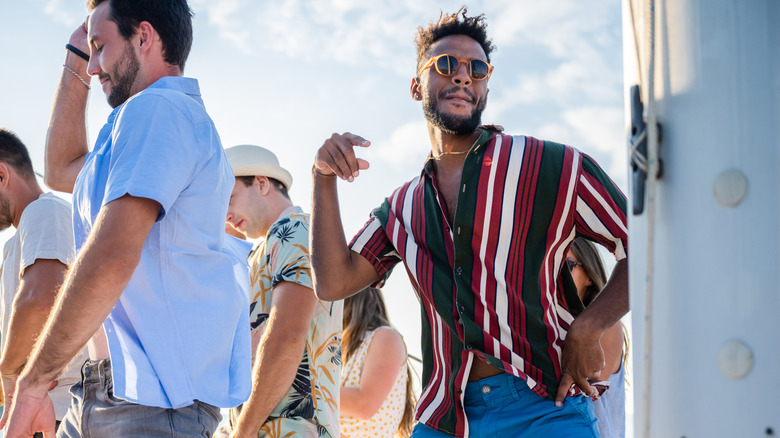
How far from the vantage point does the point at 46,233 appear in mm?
3531

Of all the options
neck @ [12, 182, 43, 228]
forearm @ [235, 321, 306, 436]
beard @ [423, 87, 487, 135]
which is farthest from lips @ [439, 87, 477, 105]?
neck @ [12, 182, 43, 228]

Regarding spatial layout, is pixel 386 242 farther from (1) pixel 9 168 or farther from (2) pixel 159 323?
(1) pixel 9 168

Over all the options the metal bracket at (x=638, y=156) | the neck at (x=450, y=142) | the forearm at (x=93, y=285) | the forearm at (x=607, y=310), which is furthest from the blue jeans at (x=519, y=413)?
the metal bracket at (x=638, y=156)

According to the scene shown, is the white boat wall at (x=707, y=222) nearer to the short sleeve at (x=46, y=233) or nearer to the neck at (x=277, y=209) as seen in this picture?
the short sleeve at (x=46, y=233)

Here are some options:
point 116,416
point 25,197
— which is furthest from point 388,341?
point 116,416

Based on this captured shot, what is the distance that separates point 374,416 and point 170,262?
3.34 meters

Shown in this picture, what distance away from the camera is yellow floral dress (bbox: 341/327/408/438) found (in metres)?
5.47

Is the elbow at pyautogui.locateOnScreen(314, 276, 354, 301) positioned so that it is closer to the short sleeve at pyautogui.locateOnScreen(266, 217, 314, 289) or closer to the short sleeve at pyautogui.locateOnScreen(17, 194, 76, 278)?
the short sleeve at pyautogui.locateOnScreen(266, 217, 314, 289)

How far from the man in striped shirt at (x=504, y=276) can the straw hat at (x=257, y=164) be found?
4.12 ft

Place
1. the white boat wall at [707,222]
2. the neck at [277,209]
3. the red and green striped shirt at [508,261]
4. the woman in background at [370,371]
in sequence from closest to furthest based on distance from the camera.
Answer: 1. the white boat wall at [707,222]
2. the red and green striped shirt at [508,261]
3. the neck at [277,209]
4. the woman in background at [370,371]

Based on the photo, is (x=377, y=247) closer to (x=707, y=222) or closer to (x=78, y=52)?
(x=78, y=52)

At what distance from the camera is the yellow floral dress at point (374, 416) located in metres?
5.47

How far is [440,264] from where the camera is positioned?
279 cm

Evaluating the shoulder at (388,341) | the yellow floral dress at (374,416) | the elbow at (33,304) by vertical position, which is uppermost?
the elbow at (33,304)
